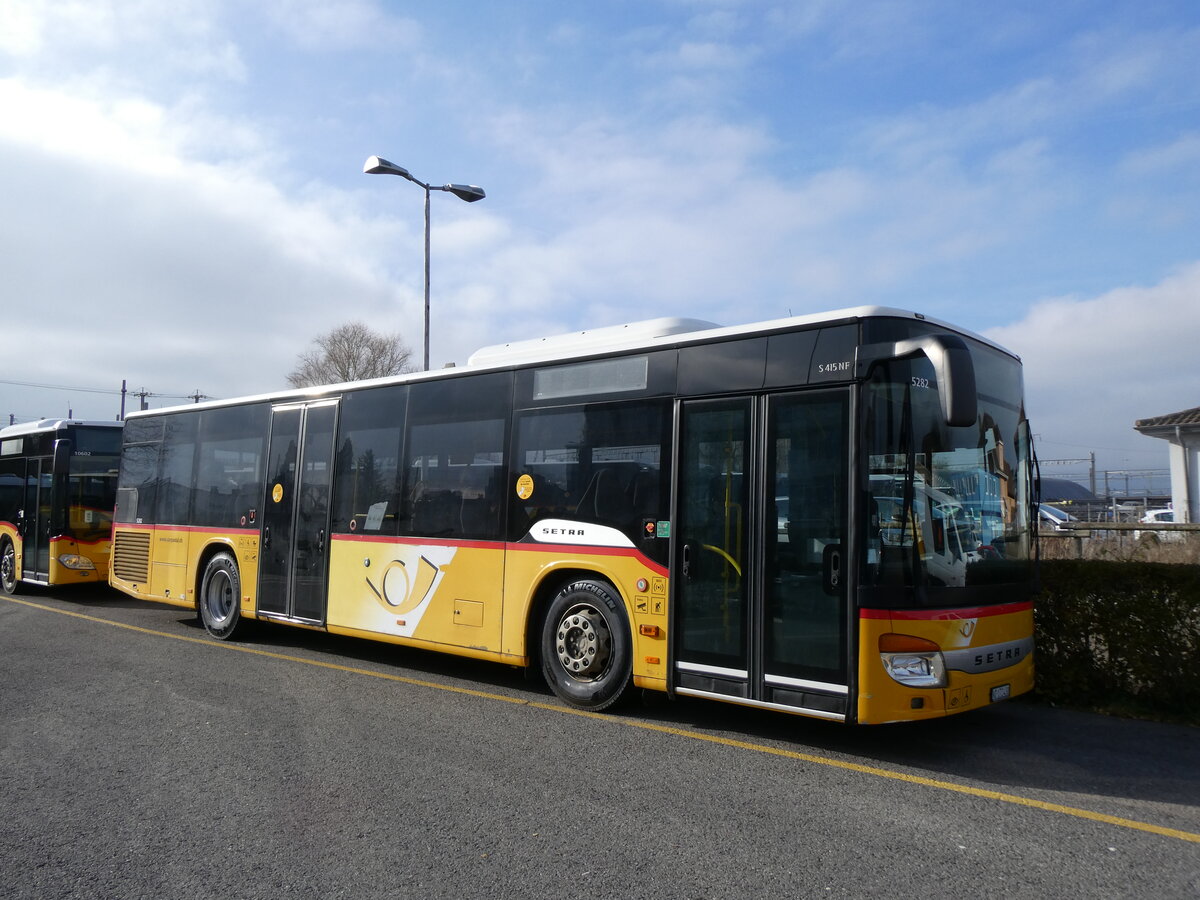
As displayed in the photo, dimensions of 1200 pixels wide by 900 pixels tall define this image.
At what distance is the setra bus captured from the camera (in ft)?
51.3

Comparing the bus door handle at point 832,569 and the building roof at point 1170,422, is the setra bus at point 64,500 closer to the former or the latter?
the bus door handle at point 832,569

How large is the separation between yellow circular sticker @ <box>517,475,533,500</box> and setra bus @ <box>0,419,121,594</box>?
11249 millimetres

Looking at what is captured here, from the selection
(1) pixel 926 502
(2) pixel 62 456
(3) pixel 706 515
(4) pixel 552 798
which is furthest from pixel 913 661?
(2) pixel 62 456

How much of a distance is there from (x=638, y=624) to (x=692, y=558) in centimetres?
72

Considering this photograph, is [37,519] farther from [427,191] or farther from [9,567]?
[427,191]

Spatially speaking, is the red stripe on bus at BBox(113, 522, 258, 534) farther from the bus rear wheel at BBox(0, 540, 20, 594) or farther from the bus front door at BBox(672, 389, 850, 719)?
the bus front door at BBox(672, 389, 850, 719)

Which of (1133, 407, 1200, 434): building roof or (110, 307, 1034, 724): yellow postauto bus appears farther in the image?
(1133, 407, 1200, 434): building roof

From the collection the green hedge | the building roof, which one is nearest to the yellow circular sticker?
the green hedge

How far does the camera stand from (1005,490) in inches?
258

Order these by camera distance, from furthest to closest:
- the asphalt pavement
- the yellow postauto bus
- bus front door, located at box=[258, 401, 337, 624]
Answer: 1. bus front door, located at box=[258, 401, 337, 624]
2. the yellow postauto bus
3. the asphalt pavement

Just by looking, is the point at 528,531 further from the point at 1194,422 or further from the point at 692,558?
the point at 1194,422

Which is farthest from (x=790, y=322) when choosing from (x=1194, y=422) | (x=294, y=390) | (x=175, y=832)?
(x=1194, y=422)

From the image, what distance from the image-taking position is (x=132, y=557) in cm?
1309

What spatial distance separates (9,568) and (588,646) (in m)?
14.9
